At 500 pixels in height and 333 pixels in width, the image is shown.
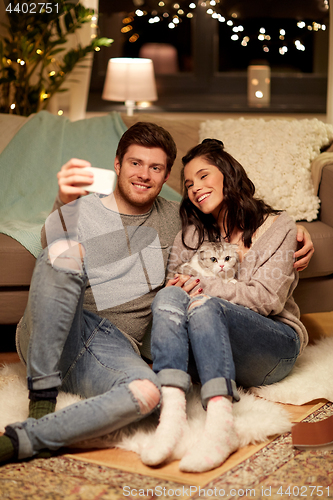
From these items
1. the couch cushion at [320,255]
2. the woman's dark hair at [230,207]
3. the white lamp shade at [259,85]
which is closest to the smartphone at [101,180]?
the woman's dark hair at [230,207]

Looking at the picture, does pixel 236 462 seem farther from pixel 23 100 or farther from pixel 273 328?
pixel 23 100

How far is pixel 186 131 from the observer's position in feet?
7.67

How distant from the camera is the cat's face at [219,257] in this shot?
5.05 feet

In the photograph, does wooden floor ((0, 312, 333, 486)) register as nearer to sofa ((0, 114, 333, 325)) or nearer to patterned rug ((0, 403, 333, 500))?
patterned rug ((0, 403, 333, 500))

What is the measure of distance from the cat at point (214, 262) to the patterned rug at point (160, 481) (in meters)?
0.55

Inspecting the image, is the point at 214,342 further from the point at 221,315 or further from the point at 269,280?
the point at 269,280

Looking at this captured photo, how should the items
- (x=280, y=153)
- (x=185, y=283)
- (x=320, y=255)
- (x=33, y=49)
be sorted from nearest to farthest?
1. (x=185, y=283)
2. (x=320, y=255)
3. (x=280, y=153)
4. (x=33, y=49)

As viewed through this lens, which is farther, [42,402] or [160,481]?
[42,402]

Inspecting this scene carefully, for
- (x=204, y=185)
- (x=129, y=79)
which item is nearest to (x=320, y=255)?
(x=204, y=185)

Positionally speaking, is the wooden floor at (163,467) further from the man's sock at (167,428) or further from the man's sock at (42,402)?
the man's sock at (42,402)

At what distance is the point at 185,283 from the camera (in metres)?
1.48

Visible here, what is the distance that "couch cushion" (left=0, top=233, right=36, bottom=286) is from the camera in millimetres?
1744

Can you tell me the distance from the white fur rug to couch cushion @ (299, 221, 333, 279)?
0.32 metres

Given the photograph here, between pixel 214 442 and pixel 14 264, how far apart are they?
97 centimetres
